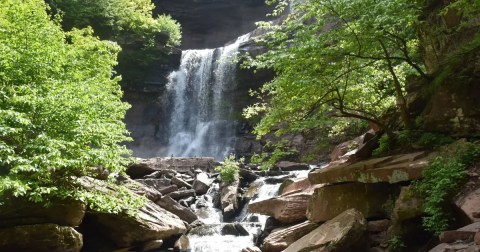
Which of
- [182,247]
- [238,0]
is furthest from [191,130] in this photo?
[182,247]

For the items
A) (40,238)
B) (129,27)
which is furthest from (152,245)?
(129,27)

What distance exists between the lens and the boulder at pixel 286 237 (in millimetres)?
9883

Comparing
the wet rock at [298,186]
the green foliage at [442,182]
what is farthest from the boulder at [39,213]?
the green foliage at [442,182]

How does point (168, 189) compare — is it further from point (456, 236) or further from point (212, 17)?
point (212, 17)

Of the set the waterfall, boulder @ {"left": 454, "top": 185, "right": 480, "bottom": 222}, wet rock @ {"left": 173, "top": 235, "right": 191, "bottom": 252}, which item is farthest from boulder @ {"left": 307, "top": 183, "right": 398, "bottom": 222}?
the waterfall

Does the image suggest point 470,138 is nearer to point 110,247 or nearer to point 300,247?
point 300,247

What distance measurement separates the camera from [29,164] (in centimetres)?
743

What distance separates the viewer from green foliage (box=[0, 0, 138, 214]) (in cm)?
770

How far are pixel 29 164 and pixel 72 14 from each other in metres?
27.7

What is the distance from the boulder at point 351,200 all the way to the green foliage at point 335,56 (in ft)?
5.14

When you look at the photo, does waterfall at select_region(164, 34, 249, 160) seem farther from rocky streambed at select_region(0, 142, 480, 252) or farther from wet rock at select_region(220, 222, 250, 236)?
wet rock at select_region(220, 222, 250, 236)

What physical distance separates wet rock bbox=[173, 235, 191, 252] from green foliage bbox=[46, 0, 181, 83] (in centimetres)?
2473

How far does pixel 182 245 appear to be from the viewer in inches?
511

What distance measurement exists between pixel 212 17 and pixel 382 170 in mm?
42548
